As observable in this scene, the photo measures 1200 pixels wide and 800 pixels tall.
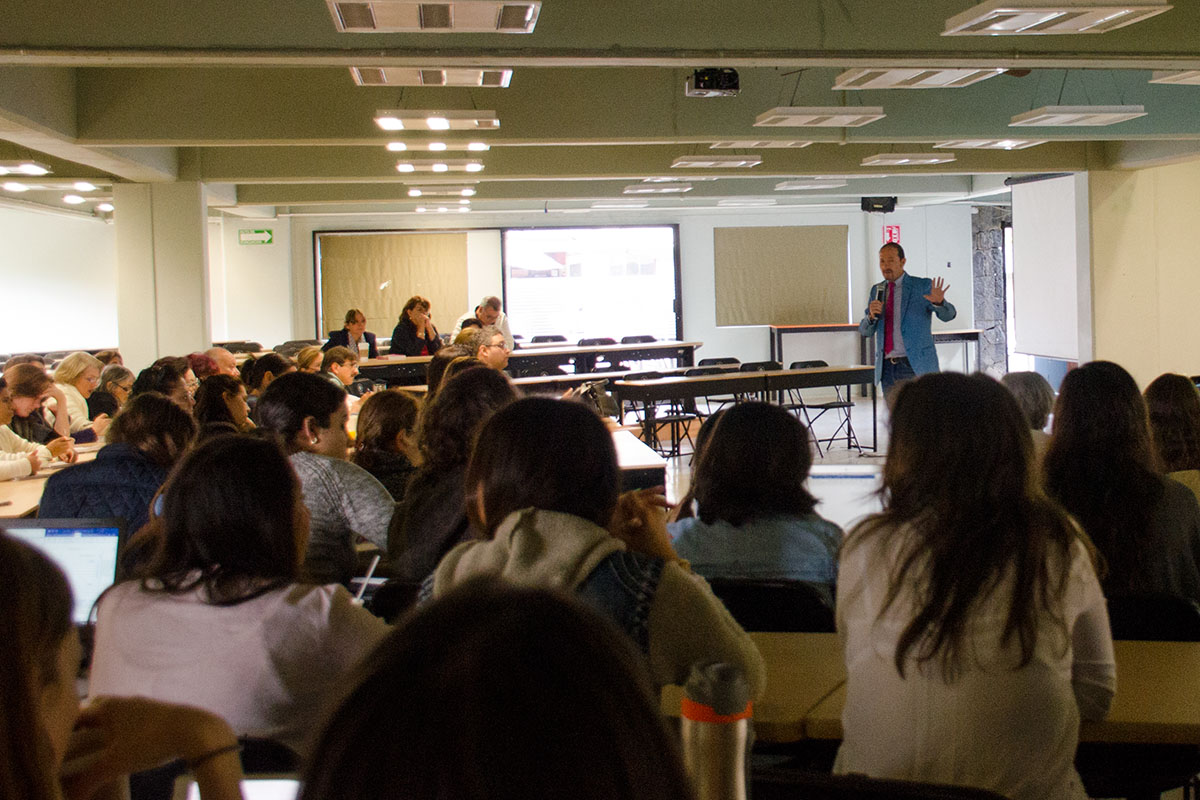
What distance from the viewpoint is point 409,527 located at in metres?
3.01

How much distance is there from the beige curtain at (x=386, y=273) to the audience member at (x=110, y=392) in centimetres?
848

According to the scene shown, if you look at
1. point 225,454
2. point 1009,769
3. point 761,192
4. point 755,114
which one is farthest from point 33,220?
point 1009,769

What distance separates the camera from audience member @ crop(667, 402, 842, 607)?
271 centimetres

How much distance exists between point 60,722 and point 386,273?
15073 millimetres

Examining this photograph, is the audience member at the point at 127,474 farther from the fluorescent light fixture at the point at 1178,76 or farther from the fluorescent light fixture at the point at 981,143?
the fluorescent light fixture at the point at 981,143

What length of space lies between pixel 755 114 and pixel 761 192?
15.4 feet

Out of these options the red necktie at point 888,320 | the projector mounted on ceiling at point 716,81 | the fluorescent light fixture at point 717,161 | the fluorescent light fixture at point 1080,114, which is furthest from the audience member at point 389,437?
the fluorescent light fixture at point 717,161

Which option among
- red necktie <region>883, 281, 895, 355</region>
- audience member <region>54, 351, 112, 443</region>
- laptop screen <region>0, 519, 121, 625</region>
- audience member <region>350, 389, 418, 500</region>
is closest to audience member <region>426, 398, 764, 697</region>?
laptop screen <region>0, 519, 121, 625</region>

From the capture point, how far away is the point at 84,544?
247 centimetres

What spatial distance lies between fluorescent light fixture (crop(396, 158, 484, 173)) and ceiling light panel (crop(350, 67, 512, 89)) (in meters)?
2.99

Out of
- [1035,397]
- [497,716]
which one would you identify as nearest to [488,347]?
[1035,397]

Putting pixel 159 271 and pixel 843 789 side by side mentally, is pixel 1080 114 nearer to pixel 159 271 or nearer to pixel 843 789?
pixel 843 789

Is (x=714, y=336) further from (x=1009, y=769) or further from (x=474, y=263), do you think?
(x=1009, y=769)

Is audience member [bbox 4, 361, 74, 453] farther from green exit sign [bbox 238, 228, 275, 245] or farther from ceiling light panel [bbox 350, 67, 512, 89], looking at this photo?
green exit sign [bbox 238, 228, 275, 245]
